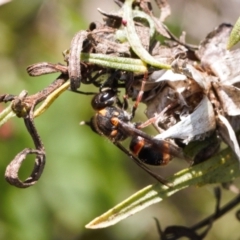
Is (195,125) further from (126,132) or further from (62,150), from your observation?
(62,150)

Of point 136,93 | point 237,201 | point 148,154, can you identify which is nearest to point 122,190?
point 237,201

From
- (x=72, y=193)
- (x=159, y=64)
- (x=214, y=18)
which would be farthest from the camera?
(x=214, y=18)

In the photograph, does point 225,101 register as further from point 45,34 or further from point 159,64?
point 45,34

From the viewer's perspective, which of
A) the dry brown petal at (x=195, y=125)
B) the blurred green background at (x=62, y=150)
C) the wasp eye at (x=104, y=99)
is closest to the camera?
the dry brown petal at (x=195, y=125)

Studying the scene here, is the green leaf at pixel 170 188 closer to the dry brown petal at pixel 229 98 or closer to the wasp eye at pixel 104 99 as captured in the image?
the dry brown petal at pixel 229 98

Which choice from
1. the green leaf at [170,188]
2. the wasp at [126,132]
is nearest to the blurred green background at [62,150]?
the wasp at [126,132]

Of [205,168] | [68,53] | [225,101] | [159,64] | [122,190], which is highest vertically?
[68,53]

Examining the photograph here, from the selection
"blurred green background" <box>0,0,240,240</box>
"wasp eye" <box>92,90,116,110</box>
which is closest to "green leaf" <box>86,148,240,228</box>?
"wasp eye" <box>92,90,116,110</box>

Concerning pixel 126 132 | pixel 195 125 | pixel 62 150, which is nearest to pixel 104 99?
pixel 126 132
